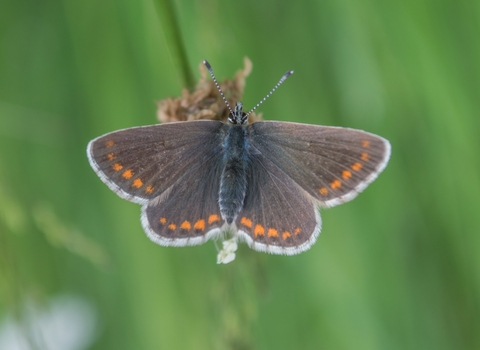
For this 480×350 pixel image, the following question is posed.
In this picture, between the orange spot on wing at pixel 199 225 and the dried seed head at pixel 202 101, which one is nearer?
the dried seed head at pixel 202 101

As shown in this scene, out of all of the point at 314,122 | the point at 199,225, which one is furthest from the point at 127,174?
the point at 314,122

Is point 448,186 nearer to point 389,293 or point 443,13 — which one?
point 389,293

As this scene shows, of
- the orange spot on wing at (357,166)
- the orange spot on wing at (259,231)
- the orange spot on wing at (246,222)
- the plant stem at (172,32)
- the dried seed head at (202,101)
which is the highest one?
the plant stem at (172,32)

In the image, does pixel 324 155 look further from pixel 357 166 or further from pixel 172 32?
pixel 172 32

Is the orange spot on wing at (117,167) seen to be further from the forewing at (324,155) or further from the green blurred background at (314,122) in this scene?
the forewing at (324,155)

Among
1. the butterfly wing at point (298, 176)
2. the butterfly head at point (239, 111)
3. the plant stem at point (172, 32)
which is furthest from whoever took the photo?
the butterfly wing at point (298, 176)

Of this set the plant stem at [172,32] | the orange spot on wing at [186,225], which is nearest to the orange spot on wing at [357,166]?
the orange spot on wing at [186,225]

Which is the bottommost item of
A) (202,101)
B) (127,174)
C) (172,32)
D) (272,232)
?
(272,232)
